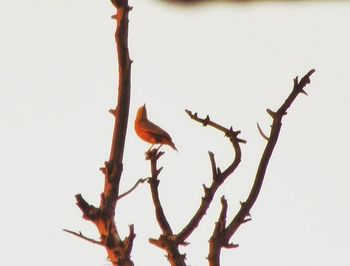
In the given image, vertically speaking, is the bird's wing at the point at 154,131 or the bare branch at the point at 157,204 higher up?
the bird's wing at the point at 154,131

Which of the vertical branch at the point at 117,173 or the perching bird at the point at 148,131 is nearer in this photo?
the vertical branch at the point at 117,173

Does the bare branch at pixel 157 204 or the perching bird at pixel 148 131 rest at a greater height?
the perching bird at pixel 148 131

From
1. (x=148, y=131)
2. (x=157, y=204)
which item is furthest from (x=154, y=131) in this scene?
(x=157, y=204)

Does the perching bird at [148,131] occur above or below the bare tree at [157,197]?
above

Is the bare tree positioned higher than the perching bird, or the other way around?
the perching bird

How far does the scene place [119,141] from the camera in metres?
0.58

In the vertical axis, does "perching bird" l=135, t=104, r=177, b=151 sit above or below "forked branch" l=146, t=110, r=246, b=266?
above

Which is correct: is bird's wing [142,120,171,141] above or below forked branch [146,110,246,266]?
above

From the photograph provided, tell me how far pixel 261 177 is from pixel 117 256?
6.7 inches

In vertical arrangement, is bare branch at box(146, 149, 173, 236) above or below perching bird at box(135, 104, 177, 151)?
below

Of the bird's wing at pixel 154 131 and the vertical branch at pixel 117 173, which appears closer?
the vertical branch at pixel 117 173

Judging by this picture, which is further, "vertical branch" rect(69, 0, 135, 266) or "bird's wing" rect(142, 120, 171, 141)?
"bird's wing" rect(142, 120, 171, 141)

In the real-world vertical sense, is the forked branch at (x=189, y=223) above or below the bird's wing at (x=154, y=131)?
below

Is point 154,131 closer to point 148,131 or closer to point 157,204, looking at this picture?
point 148,131
